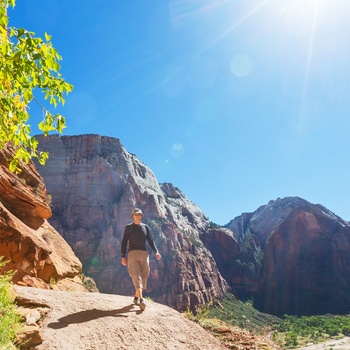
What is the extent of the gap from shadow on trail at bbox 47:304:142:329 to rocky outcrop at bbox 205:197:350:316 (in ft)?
367

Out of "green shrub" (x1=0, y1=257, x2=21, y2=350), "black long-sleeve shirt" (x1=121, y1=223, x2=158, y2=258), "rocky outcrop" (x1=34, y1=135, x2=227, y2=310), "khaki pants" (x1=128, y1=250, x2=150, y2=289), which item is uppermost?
"rocky outcrop" (x1=34, y1=135, x2=227, y2=310)

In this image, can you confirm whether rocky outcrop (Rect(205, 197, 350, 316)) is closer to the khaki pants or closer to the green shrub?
the khaki pants

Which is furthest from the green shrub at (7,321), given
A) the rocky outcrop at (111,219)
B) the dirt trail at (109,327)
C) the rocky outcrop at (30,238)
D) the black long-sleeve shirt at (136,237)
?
the rocky outcrop at (111,219)

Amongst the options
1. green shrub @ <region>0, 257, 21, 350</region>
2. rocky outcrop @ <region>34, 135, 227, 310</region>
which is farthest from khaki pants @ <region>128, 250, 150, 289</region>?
rocky outcrop @ <region>34, 135, 227, 310</region>

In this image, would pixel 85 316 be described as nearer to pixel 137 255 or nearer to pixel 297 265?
pixel 137 255

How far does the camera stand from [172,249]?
87.8 metres

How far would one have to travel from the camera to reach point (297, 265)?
12062cm

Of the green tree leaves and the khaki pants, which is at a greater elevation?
the green tree leaves

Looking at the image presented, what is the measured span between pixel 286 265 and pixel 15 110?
427 feet

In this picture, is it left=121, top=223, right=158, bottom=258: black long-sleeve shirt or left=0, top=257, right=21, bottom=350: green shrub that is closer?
left=0, top=257, right=21, bottom=350: green shrub

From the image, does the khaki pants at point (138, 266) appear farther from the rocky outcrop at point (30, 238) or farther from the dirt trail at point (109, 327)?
the rocky outcrop at point (30, 238)

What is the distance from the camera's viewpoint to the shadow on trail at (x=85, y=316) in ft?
19.3

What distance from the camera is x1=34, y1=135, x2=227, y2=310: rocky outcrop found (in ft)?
258

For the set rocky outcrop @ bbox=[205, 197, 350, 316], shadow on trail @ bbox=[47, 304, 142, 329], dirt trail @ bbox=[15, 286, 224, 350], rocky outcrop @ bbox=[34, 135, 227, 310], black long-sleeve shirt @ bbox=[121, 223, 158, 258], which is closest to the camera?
dirt trail @ bbox=[15, 286, 224, 350]
